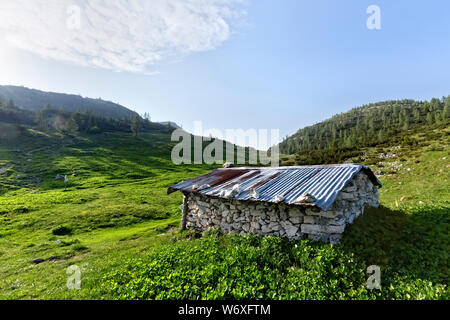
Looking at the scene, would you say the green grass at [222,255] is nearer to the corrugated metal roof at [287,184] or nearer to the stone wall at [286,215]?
the stone wall at [286,215]

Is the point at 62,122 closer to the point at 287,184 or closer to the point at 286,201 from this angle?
the point at 287,184

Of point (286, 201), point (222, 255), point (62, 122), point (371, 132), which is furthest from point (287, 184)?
point (62, 122)

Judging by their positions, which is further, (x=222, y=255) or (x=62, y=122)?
(x=62, y=122)

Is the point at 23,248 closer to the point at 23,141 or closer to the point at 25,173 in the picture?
the point at 25,173

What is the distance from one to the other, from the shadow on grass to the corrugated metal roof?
224 centimetres

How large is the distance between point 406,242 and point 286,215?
5559mm

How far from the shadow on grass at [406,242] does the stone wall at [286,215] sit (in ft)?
2.52

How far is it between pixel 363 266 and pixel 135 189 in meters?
40.1

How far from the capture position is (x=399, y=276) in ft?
22.9

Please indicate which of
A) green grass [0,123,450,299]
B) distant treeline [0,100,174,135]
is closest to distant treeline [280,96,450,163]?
green grass [0,123,450,299]

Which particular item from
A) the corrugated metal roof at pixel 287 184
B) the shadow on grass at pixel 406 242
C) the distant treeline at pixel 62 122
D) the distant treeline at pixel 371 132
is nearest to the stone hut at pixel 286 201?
the corrugated metal roof at pixel 287 184

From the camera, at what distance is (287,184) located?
12500 millimetres

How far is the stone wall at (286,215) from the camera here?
9633 millimetres
